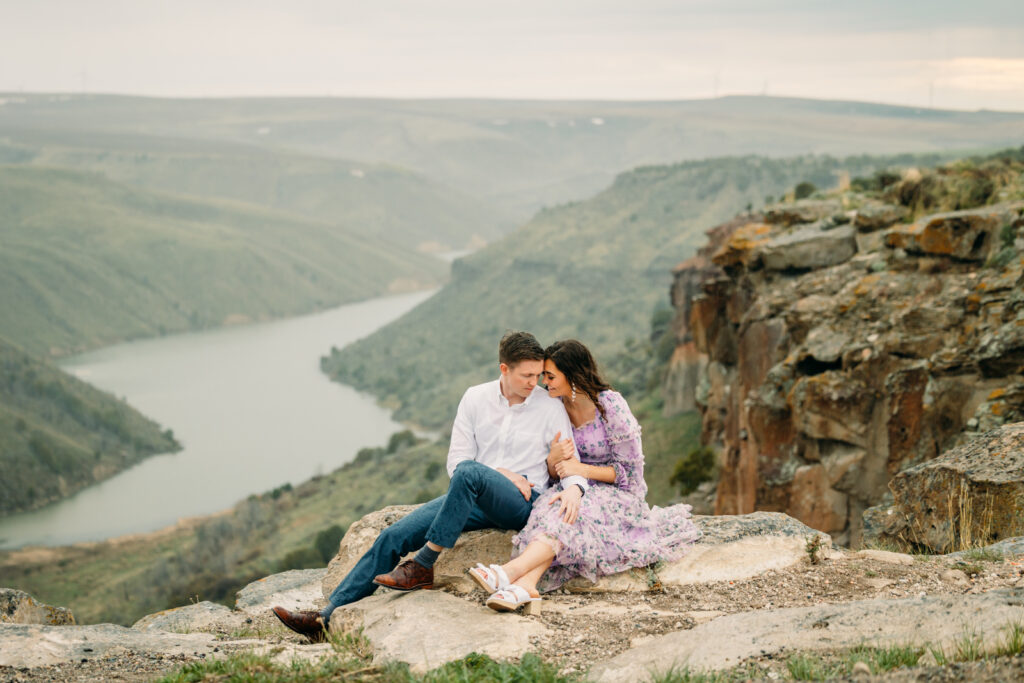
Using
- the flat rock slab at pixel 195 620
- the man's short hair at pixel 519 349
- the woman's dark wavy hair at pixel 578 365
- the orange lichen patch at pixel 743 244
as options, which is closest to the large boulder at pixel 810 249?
the orange lichen patch at pixel 743 244

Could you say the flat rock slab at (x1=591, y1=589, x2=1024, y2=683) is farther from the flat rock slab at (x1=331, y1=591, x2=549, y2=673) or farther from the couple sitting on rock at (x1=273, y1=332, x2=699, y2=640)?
the couple sitting on rock at (x1=273, y1=332, x2=699, y2=640)

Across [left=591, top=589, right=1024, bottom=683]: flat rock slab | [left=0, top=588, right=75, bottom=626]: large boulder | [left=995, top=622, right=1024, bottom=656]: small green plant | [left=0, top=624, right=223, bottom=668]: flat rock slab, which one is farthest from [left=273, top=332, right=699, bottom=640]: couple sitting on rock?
[left=0, top=588, right=75, bottom=626]: large boulder

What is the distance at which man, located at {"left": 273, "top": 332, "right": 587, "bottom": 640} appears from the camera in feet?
22.0

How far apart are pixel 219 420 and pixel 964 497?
356 feet

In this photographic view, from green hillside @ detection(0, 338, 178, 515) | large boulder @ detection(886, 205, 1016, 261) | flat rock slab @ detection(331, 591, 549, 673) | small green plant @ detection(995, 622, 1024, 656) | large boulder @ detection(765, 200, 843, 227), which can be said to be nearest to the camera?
small green plant @ detection(995, 622, 1024, 656)

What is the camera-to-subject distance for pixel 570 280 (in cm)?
11194

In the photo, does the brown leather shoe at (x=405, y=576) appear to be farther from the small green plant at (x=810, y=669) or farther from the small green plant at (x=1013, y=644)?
the small green plant at (x=1013, y=644)

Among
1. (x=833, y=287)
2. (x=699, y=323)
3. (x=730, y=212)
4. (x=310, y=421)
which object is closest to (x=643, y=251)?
(x=730, y=212)

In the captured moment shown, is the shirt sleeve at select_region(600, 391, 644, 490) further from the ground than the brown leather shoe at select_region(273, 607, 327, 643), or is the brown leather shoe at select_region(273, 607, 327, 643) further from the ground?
the shirt sleeve at select_region(600, 391, 644, 490)

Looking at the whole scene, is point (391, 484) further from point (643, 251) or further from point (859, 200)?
point (643, 251)

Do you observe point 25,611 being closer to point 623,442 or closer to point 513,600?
point 513,600

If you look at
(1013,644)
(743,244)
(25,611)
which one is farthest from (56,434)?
(1013,644)

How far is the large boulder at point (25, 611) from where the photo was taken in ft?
28.0

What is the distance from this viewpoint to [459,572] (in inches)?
280
